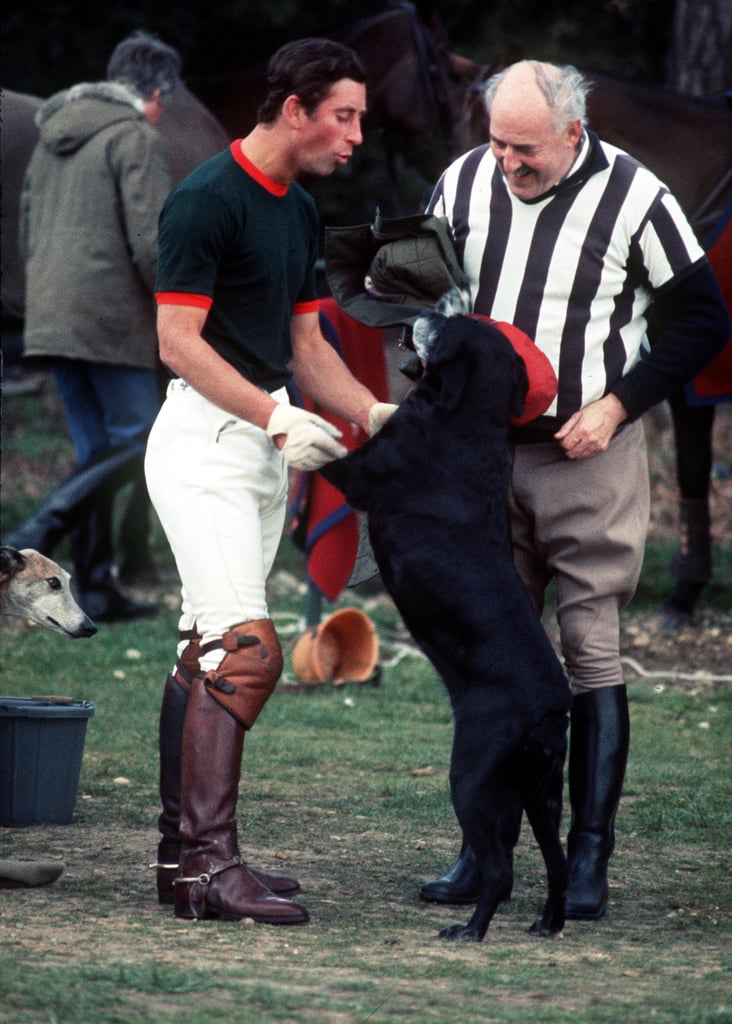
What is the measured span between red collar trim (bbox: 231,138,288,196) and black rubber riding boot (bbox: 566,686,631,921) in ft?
4.53

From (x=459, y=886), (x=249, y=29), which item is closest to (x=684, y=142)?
(x=459, y=886)

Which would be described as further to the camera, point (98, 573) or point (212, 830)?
point (98, 573)

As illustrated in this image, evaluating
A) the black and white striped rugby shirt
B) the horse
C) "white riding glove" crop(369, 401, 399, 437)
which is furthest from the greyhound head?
the horse

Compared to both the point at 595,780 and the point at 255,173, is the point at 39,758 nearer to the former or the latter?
the point at 595,780

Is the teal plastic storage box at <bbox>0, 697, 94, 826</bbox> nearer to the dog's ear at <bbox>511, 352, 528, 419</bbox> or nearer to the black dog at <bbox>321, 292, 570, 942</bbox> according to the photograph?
the black dog at <bbox>321, 292, 570, 942</bbox>

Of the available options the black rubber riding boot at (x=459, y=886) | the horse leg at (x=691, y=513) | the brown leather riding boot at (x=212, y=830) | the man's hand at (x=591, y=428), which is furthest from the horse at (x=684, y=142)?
the brown leather riding boot at (x=212, y=830)

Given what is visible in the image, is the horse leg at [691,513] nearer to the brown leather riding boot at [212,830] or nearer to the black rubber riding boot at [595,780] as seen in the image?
the black rubber riding boot at [595,780]

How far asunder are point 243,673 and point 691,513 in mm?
4372

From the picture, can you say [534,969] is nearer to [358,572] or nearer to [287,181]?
[358,572]

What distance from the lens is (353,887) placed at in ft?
11.6

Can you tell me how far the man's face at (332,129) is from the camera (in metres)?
3.19

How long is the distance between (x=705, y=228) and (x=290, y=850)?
3.78 metres

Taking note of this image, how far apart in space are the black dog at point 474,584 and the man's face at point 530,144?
1.24ft

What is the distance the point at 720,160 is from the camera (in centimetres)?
662
